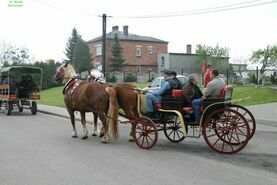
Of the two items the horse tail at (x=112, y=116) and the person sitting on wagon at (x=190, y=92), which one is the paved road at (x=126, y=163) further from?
the person sitting on wagon at (x=190, y=92)

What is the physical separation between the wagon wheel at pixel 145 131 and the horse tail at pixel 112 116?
711 millimetres

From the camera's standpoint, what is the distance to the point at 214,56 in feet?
245

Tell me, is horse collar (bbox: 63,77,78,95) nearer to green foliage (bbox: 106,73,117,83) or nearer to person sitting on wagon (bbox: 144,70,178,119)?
person sitting on wagon (bbox: 144,70,178,119)

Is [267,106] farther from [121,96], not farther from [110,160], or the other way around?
[110,160]

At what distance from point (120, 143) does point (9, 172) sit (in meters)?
4.55

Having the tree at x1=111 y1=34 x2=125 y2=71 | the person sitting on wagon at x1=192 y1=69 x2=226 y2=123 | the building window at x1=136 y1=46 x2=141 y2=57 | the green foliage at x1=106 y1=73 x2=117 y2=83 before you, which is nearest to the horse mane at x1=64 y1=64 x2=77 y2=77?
the person sitting on wagon at x1=192 y1=69 x2=226 y2=123

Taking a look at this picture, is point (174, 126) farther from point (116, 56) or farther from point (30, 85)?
point (116, 56)

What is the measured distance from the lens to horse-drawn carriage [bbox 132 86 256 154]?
35.4 ft

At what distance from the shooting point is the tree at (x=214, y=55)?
234ft

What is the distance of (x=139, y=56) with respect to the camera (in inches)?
2977

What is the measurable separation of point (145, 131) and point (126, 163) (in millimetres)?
2175

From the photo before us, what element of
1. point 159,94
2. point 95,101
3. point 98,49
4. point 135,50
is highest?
point 98,49

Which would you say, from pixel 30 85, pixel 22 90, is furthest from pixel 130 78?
pixel 22 90

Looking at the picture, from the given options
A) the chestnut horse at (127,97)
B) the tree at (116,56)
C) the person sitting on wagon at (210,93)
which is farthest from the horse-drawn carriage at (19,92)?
the tree at (116,56)
